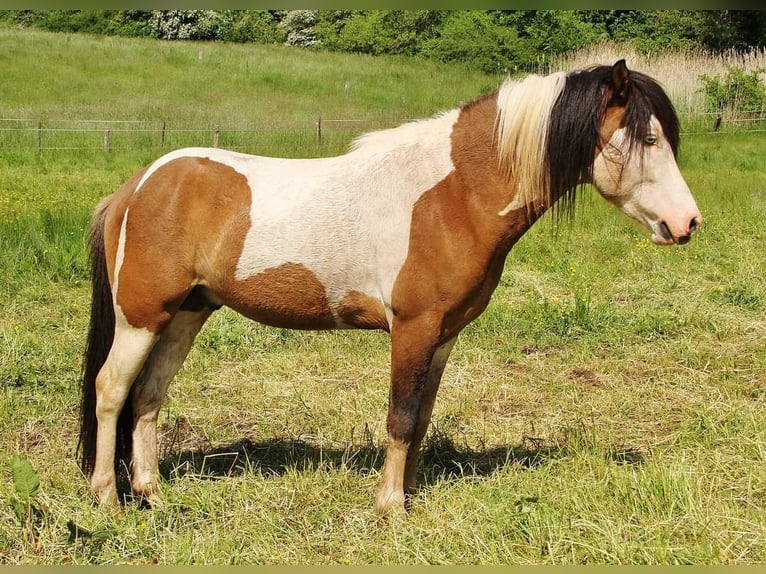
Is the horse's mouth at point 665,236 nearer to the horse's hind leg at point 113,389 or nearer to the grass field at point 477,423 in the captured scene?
the grass field at point 477,423

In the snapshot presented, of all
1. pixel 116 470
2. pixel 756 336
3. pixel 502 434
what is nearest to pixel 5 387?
pixel 116 470

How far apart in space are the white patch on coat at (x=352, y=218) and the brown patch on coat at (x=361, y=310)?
3 centimetres

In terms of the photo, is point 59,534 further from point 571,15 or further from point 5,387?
point 571,15

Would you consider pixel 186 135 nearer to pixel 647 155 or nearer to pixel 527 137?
pixel 527 137

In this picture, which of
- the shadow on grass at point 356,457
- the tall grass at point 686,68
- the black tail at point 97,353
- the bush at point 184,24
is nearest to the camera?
the black tail at point 97,353

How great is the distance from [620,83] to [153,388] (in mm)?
2696

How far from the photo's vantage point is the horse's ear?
9.88 ft

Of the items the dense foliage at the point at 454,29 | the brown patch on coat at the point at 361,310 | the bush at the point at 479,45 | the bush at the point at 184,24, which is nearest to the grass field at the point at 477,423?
the brown patch on coat at the point at 361,310

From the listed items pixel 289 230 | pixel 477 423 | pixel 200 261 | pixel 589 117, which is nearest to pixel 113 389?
pixel 200 261

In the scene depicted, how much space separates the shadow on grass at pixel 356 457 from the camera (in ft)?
12.7

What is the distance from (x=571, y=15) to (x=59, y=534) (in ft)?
97.5

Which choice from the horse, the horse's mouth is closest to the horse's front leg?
the horse

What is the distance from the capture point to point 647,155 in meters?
3.10

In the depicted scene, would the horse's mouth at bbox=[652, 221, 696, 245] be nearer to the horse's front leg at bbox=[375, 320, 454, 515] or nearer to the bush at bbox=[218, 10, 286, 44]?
the horse's front leg at bbox=[375, 320, 454, 515]
